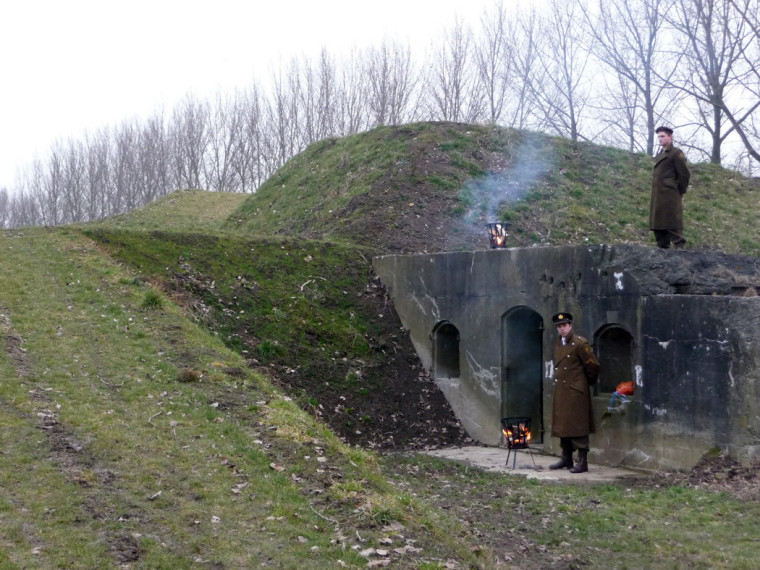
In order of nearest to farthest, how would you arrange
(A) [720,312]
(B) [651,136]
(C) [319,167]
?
(A) [720,312]
(C) [319,167]
(B) [651,136]

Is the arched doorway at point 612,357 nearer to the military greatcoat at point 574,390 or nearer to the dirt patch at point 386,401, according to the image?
the military greatcoat at point 574,390

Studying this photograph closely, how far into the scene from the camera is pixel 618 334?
10.2 metres

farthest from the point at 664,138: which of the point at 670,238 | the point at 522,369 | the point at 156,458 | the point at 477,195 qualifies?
the point at 156,458

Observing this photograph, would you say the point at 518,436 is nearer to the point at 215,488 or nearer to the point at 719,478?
the point at 719,478

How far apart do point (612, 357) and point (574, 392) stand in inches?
53.8

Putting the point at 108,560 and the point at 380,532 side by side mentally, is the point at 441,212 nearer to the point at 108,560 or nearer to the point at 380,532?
the point at 380,532

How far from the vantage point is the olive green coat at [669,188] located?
1079 cm

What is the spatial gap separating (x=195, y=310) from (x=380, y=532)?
680 cm

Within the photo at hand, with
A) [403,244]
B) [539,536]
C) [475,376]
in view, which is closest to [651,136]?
[403,244]

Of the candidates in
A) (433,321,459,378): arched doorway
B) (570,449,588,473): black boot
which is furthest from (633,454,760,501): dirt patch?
(433,321,459,378): arched doorway

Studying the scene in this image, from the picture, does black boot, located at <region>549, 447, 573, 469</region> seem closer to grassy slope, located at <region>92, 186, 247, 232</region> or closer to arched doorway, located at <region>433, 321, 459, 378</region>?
arched doorway, located at <region>433, 321, 459, 378</region>

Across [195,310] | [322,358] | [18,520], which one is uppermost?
[195,310]

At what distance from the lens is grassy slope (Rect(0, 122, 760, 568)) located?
552cm

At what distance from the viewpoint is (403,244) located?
629 inches
